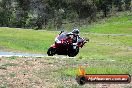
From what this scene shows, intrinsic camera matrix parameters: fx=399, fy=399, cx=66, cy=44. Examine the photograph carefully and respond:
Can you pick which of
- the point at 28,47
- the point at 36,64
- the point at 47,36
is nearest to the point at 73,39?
the point at 36,64

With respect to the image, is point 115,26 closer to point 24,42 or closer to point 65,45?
point 24,42

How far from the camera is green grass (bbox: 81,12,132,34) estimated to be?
297 feet

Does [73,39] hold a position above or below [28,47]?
above

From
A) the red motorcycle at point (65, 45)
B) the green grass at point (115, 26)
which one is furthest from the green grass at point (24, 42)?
the green grass at point (115, 26)

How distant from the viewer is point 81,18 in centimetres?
11394

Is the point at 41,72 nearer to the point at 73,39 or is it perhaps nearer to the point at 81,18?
the point at 73,39

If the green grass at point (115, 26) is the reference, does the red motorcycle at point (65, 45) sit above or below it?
above

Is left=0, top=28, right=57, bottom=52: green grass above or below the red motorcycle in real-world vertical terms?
below

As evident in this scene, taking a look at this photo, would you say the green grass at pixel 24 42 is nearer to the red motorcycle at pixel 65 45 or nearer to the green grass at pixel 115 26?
the red motorcycle at pixel 65 45

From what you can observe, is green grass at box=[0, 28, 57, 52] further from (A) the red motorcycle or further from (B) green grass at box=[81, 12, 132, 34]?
(B) green grass at box=[81, 12, 132, 34]

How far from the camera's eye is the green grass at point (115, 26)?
90.5m

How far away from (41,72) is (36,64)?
2.23m

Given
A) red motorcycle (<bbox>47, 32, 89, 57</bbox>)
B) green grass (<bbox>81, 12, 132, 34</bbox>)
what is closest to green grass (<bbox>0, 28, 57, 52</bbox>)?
red motorcycle (<bbox>47, 32, 89, 57</bbox>)

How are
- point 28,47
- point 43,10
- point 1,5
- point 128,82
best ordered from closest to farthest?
1. point 128,82
2. point 28,47
3. point 1,5
4. point 43,10
